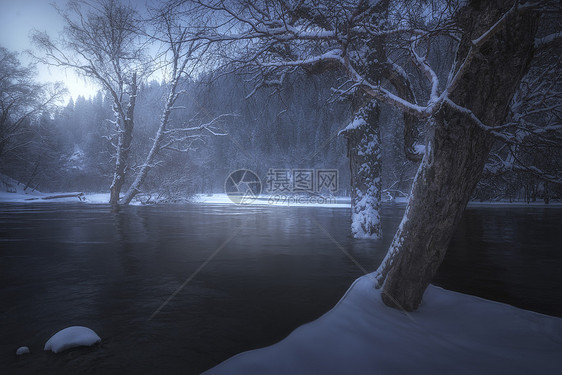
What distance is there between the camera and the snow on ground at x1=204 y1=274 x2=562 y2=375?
2625mm

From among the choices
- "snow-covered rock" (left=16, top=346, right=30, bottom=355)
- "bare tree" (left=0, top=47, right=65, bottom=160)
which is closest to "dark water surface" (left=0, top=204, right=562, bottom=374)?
"snow-covered rock" (left=16, top=346, right=30, bottom=355)

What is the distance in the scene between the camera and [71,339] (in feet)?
10.2

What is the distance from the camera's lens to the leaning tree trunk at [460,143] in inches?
127

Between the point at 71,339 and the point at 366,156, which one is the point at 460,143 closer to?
the point at 71,339

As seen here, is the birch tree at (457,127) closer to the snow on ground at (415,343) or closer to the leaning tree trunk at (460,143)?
the leaning tree trunk at (460,143)

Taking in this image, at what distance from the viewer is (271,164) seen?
51.3 m

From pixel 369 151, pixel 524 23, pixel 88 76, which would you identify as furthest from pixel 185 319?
pixel 88 76

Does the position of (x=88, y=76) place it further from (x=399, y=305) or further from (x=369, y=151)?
(x=399, y=305)

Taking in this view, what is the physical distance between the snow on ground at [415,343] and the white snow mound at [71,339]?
1360 mm

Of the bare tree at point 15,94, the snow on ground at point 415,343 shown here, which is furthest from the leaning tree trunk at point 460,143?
the bare tree at point 15,94

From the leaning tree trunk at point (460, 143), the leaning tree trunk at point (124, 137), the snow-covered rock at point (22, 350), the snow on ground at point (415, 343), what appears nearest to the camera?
the snow on ground at point (415, 343)

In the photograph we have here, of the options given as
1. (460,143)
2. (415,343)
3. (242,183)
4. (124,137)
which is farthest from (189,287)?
(242,183)

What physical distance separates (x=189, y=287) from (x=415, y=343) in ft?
10.8

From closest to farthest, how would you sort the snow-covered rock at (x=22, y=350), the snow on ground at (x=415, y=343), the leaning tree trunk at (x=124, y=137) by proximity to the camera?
the snow on ground at (x=415, y=343)
the snow-covered rock at (x=22, y=350)
the leaning tree trunk at (x=124, y=137)
